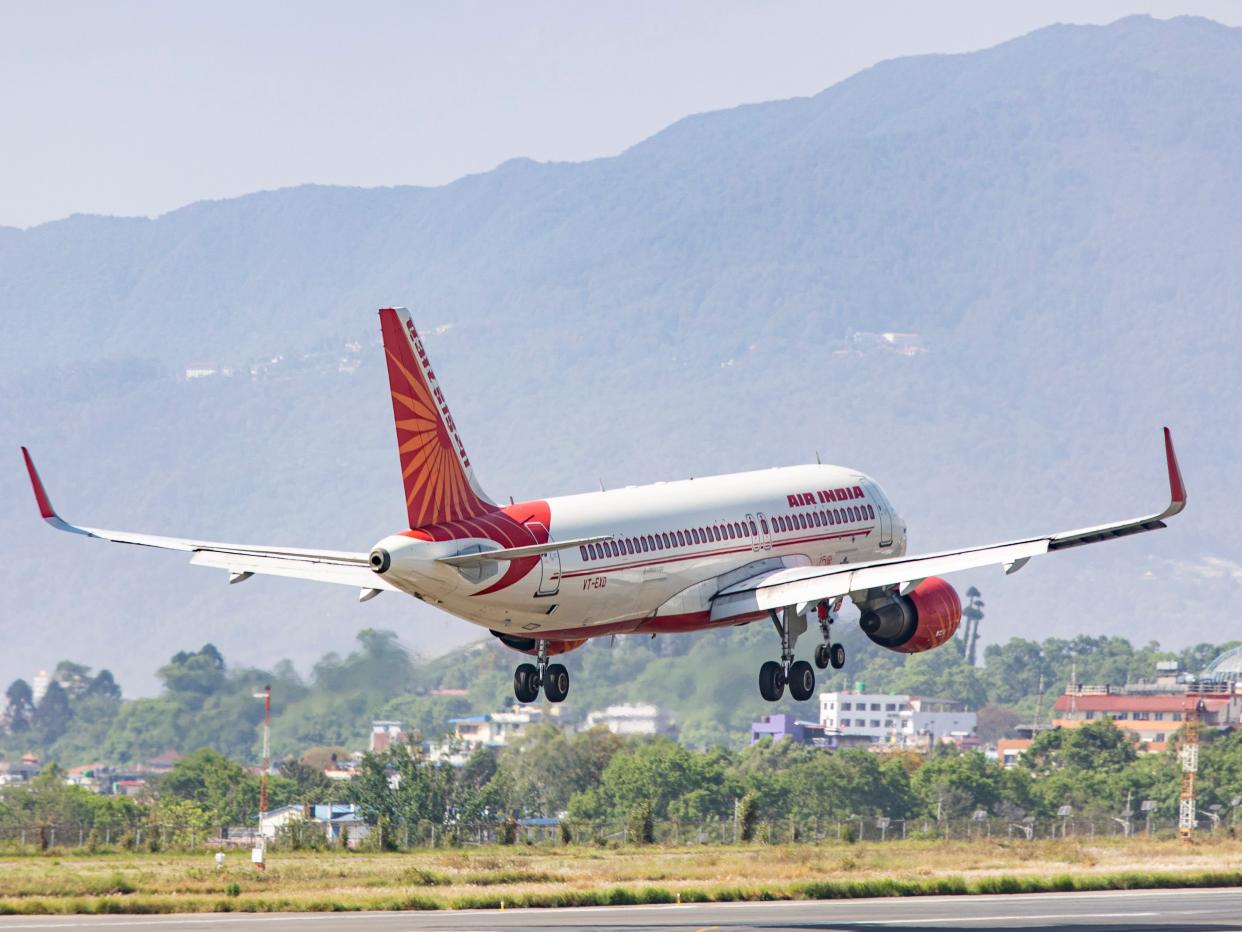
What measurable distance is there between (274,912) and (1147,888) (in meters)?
32.9

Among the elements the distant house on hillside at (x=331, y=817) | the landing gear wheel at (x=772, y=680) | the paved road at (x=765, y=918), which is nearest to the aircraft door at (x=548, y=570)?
the landing gear wheel at (x=772, y=680)

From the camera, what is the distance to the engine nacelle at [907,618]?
A: 6831 centimetres

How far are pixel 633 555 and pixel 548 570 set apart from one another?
12.1ft

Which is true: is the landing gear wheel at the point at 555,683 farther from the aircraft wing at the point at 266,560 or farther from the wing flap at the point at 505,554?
the wing flap at the point at 505,554

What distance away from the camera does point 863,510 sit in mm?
72188

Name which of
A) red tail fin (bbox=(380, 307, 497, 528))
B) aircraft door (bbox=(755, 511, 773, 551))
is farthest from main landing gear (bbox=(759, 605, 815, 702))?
red tail fin (bbox=(380, 307, 497, 528))

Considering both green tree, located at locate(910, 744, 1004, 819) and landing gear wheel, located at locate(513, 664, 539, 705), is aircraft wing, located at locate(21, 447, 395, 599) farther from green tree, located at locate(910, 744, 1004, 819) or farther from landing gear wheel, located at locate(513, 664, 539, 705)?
green tree, located at locate(910, 744, 1004, 819)

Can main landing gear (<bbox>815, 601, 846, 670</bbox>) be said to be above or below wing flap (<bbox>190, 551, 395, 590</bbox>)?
below

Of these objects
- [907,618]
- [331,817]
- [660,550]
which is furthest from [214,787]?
[660,550]

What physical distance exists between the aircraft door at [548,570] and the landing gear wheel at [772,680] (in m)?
8.66

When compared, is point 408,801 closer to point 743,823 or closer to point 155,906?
point 743,823

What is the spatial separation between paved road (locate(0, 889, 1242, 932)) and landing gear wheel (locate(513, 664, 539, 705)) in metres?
6.14

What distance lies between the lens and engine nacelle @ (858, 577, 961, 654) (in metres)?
68.3

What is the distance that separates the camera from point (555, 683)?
62.4m
